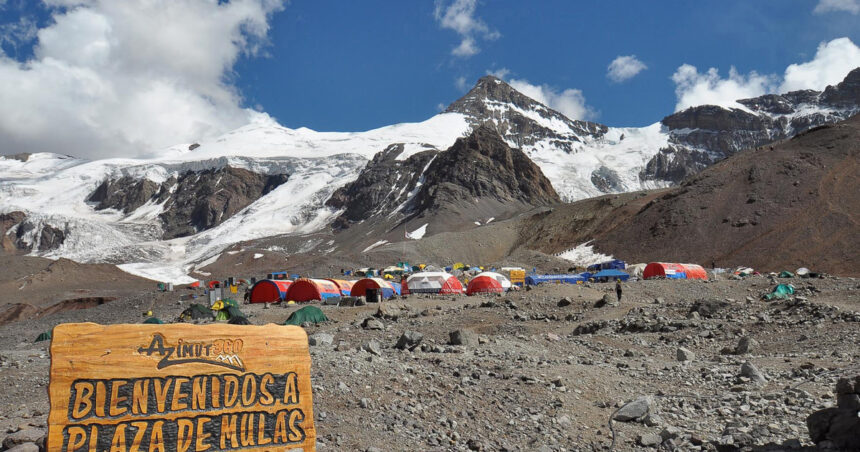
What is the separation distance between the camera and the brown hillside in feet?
197

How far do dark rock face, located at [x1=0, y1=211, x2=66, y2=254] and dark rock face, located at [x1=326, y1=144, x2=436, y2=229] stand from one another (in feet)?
280

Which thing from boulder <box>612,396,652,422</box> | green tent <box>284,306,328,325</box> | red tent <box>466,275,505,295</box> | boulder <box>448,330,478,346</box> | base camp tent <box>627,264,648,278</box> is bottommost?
boulder <box>612,396,652,422</box>

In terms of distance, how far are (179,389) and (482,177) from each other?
14884cm

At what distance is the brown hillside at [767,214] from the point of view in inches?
2363

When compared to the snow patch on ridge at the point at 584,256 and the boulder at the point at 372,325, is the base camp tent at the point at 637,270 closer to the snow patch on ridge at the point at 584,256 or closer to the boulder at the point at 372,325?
the snow patch on ridge at the point at 584,256

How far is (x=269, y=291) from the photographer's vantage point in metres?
41.0

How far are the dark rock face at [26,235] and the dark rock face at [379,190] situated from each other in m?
85.2

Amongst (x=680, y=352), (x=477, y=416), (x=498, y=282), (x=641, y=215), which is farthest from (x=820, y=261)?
(x=477, y=416)

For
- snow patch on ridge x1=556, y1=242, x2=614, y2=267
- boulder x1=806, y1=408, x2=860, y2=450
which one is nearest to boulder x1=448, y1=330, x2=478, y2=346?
boulder x1=806, y1=408, x2=860, y2=450

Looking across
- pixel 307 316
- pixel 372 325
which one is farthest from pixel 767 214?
pixel 372 325

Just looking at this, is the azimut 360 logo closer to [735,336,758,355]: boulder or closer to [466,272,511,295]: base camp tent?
[735,336,758,355]: boulder

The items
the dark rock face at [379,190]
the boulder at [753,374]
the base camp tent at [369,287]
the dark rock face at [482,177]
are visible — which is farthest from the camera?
the dark rock face at [379,190]

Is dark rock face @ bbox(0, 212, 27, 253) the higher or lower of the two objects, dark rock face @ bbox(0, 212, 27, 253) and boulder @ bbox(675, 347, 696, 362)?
the higher

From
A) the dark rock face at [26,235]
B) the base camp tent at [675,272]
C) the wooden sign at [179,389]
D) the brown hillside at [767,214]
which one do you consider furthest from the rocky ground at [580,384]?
the dark rock face at [26,235]
